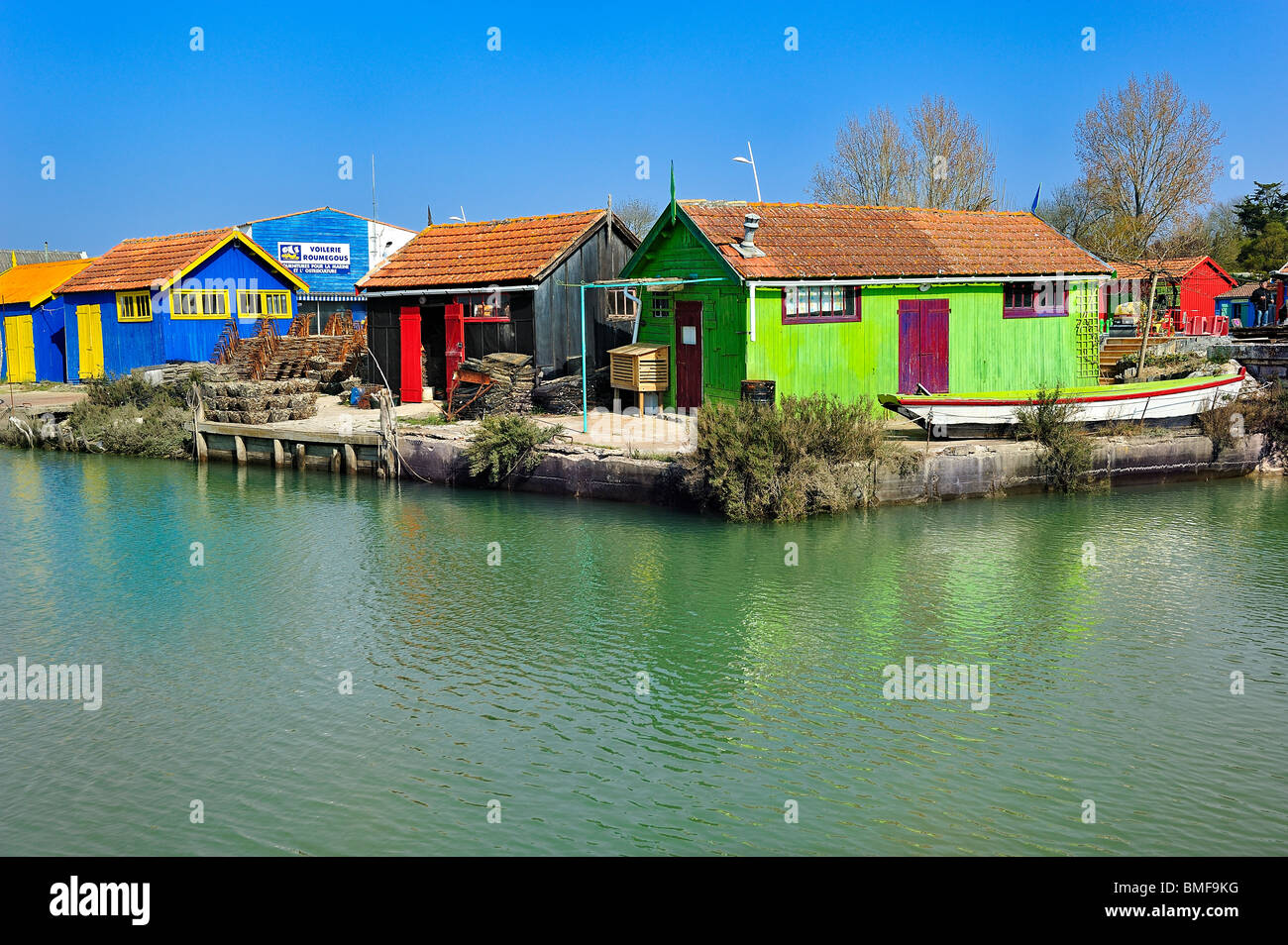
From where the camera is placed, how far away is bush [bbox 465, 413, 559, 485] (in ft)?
73.0

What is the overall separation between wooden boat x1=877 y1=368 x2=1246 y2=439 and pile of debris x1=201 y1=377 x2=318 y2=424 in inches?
576

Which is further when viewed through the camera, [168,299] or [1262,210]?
[1262,210]

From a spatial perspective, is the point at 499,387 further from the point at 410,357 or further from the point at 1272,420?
the point at 1272,420

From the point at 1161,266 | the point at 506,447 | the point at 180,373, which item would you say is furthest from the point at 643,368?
the point at 1161,266

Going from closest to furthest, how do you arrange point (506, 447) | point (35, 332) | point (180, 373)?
point (506, 447)
point (180, 373)
point (35, 332)

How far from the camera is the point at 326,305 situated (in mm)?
43188

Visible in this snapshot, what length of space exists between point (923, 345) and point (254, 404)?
16.0 m

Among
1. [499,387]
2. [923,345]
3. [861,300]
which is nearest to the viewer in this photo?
[861,300]

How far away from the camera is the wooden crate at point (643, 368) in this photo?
25498 millimetres

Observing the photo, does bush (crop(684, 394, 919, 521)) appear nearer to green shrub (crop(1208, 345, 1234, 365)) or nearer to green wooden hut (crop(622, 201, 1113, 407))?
green wooden hut (crop(622, 201, 1113, 407))

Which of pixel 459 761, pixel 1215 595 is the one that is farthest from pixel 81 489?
pixel 1215 595

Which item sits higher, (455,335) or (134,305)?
(134,305)

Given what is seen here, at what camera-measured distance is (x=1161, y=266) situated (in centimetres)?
4256
